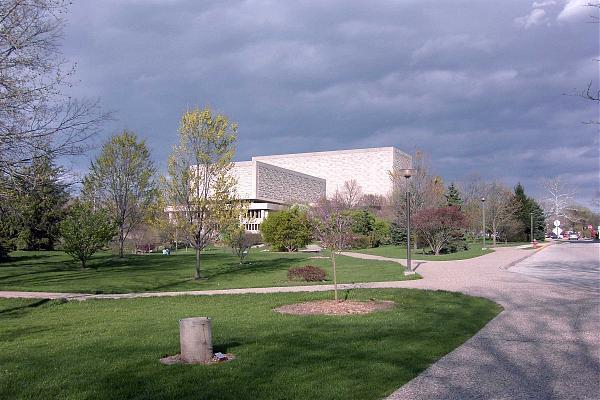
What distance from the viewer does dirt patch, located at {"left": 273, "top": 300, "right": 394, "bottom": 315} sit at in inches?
444

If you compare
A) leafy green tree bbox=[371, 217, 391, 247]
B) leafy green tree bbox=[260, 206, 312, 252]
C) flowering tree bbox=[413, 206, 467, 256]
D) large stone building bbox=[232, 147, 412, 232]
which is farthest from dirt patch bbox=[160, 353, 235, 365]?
large stone building bbox=[232, 147, 412, 232]

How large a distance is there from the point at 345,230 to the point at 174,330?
9.68 meters

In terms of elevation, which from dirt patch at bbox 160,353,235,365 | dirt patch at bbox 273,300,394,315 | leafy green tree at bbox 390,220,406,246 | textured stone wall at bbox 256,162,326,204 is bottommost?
dirt patch at bbox 273,300,394,315

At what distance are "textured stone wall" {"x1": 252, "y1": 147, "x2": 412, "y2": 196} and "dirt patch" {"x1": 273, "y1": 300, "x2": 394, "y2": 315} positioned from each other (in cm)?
10840

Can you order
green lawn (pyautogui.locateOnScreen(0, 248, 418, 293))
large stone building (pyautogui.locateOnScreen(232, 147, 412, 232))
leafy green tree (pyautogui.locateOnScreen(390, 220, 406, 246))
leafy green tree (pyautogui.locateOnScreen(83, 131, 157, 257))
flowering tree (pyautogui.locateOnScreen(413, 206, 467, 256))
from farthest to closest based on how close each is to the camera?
1. large stone building (pyautogui.locateOnScreen(232, 147, 412, 232))
2. leafy green tree (pyautogui.locateOnScreen(390, 220, 406, 246))
3. flowering tree (pyautogui.locateOnScreen(413, 206, 467, 256))
4. leafy green tree (pyautogui.locateOnScreen(83, 131, 157, 257))
5. green lawn (pyautogui.locateOnScreen(0, 248, 418, 293))

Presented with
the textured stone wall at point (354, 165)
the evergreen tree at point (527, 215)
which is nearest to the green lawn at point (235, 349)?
the evergreen tree at point (527, 215)

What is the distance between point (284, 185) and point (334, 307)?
9673cm

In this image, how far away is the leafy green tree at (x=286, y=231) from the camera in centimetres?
4450

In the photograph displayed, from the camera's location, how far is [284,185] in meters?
108

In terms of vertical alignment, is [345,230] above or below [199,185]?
below

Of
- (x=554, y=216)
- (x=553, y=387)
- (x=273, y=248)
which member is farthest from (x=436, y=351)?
(x=554, y=216)

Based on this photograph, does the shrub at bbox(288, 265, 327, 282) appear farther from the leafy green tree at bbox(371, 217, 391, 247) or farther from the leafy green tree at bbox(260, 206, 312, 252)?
the leafy green tree at bbox(371, 217, 391, 247)

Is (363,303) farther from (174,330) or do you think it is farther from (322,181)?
(322,181)

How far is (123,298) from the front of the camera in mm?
15180
